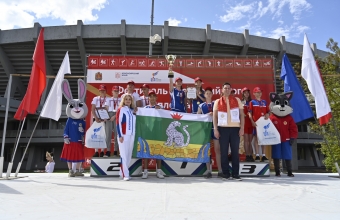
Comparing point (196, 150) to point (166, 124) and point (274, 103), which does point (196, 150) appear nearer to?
point (166, 124)

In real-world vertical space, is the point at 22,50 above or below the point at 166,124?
above

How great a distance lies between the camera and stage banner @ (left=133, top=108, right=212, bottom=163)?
5348 millimetres

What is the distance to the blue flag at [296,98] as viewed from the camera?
20.9 feet

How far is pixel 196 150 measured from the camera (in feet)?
17.9

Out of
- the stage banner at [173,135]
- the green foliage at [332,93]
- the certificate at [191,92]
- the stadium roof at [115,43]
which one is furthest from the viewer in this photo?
the stadium roof at [115,43]

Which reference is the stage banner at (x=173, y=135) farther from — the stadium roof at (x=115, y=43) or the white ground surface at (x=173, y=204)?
the stadium roof at (x=115, y=43)

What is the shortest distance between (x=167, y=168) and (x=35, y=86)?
351cm

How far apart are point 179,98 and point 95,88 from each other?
268cm

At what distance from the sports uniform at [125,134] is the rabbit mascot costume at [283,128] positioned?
3220 mm

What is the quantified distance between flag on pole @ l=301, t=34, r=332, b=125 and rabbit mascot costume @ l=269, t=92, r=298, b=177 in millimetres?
508

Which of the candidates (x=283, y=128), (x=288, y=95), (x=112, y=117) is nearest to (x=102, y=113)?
(x=112, y=117)

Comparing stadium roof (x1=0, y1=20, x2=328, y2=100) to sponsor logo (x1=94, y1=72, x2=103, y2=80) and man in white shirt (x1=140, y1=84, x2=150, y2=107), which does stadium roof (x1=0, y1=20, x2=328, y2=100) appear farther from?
man in white shirt (x1=140, y1=84, x2=150, y2=107)

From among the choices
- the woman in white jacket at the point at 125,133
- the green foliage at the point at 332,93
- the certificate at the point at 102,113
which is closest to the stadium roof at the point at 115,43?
the green foliage at the point at 332,93

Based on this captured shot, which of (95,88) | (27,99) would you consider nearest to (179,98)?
(95,88)
